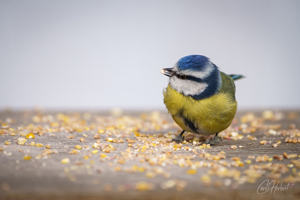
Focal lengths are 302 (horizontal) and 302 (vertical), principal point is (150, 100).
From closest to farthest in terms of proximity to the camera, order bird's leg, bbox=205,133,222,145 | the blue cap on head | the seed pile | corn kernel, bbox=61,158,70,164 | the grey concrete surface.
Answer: the grey concrete surface
the seed pile
corn kernel, bbox=61,158,70,164
the blue cap on head
bird's leg, bbox=205,133,222,145

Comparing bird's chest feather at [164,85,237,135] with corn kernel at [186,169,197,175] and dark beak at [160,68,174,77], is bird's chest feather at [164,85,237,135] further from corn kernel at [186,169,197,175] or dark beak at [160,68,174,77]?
corn kernel at [186,169,197,175]

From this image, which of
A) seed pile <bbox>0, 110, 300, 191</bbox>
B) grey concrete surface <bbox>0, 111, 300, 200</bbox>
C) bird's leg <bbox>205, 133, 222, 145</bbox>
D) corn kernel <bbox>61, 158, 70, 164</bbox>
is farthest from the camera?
bird's leg <bbox>205, 133, 222, 145</bbox>

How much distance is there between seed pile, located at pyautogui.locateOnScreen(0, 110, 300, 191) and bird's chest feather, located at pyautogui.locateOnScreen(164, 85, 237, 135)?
0.48 feet

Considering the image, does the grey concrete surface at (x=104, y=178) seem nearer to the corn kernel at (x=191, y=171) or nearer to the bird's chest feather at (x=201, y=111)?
the corn kernel at (x=191, y=171)

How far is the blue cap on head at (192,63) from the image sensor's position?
5.99ft

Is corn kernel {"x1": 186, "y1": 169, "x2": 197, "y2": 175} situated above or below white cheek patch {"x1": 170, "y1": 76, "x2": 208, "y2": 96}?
below

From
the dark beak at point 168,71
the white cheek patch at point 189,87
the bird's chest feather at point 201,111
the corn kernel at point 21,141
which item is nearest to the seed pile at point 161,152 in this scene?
the corn kernel at point 21,141

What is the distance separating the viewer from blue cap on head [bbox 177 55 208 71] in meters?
1.83

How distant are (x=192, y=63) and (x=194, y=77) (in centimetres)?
9

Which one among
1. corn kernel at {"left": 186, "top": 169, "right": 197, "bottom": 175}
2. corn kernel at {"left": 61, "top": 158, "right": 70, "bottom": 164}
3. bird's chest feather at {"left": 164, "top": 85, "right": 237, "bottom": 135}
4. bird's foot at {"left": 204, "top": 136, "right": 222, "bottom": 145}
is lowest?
bird's foot at {"left": 204, "top": 136, "right": 222, "bottom": 145}

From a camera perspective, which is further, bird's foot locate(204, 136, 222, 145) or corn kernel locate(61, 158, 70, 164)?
bird's foot locate(204, 136, 222, 145)

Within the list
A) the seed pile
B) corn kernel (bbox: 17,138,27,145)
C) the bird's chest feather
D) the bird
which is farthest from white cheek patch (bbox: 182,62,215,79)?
corn kernel (bbox: 17,138,27,145)

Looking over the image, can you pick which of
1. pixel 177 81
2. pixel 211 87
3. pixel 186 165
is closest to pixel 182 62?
pixel 177 81

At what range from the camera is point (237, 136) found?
2.28 m
